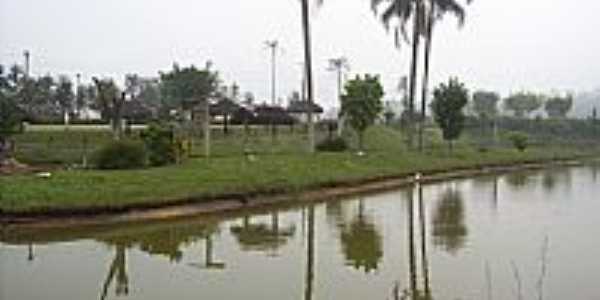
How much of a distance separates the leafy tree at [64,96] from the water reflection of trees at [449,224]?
2033 inches

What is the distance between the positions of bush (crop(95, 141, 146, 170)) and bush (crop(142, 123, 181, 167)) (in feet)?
3.60

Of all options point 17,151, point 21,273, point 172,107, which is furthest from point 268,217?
point 172,107

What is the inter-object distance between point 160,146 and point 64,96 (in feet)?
159

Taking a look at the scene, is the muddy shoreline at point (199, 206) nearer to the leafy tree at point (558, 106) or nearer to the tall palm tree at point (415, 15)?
the tall palm tree at point (415, 15)

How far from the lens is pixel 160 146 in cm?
2842

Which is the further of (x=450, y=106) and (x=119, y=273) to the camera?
(x=450, y=106)

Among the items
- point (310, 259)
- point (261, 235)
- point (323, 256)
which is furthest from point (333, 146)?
point (310, 259)

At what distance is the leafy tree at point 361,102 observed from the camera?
42594 millimetres

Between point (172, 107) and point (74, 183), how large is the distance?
5305cm

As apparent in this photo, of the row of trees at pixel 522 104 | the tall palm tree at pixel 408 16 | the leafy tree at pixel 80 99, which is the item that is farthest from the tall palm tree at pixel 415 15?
the row of trees at pixel 522 104

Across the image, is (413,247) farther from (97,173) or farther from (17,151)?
(17,151)

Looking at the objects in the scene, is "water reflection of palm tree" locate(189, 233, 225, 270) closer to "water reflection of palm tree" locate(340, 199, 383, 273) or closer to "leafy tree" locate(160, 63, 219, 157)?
"water reflection of palm tree" locate(340, 199, 383, 273)

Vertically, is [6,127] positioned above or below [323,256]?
above

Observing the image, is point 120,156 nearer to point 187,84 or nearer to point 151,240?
point 151,240
